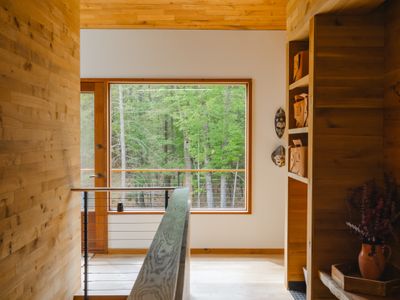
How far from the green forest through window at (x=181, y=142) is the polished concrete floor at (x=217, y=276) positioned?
0.64 metres

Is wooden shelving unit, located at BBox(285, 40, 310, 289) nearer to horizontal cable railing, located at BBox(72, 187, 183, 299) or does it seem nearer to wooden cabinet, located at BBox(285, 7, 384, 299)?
wooden cabinet, located at BBox(285, 7, 384, 299)

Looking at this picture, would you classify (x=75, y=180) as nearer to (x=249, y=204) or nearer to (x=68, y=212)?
(x=68, y=212)

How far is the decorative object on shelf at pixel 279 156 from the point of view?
407 cm

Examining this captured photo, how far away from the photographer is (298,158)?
8.92 feet

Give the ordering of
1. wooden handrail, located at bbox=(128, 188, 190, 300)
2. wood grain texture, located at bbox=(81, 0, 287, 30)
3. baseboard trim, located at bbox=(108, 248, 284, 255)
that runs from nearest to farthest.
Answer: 1. wooden handrail, located at bbox=(128, 188, 190, 300)
2. wood grain texture, located at bbox=(81, 0, 287, 30)
3. baseboard trim, located at bbox=(108, 248, 284, 255)

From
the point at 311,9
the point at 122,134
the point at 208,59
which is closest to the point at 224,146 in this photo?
the point at 208,59

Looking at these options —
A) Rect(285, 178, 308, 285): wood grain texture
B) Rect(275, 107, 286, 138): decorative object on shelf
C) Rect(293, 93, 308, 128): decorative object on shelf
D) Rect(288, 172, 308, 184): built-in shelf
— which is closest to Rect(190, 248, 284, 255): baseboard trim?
Rect(285, 178, 308, 285): wood grain texture

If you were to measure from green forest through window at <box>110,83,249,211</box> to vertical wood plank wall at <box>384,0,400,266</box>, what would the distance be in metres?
2.10

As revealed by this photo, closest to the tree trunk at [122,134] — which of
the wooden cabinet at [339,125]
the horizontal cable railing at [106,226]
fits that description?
the horizontal cable railing at [106,226]

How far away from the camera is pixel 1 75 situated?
5.98 feet

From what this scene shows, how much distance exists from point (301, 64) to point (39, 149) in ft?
6.72

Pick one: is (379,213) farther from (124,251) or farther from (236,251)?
(124,251)

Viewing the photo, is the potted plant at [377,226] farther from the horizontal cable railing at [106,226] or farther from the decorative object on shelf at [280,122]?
the horizontal cable railing at [106,226]

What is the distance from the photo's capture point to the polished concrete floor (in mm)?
3090
